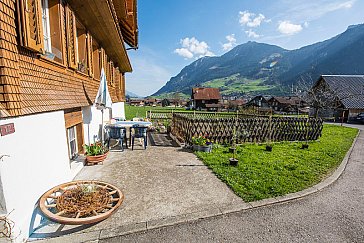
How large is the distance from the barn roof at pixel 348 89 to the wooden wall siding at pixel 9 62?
37155mm

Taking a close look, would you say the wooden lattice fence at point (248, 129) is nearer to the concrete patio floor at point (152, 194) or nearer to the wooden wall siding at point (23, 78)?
the concrete patio floor at point (152, 194)

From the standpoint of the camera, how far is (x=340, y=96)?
2912cm

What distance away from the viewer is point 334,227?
10.1 ft

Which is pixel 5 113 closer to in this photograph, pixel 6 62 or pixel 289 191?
pixel 6 62

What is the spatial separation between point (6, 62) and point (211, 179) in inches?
185

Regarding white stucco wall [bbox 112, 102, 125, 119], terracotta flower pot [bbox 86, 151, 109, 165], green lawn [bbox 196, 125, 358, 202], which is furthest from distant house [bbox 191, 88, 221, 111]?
terracotta flower pot [bbox 86, 151, 109, 165]

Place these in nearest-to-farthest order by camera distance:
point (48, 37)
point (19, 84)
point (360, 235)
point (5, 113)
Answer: point (5, 113)
point (19, 84)
point (360, 235)
point (48, 37)

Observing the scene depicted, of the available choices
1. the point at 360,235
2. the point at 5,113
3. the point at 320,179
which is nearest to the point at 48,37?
the point at 5,113

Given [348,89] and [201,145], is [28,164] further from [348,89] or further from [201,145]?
[348,89]

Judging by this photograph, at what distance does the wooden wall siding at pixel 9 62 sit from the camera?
2.39 m

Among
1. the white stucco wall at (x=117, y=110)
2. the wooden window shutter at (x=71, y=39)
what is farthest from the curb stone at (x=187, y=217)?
the white stucco wall at (x=117, y=110)

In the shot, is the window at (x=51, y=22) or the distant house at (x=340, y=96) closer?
the window at (x=51, y=22)

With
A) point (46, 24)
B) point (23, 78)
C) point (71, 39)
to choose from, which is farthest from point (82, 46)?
point (23, 78)

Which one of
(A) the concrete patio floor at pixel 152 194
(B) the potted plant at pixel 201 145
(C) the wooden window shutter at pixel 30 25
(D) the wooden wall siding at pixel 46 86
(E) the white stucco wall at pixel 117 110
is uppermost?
(C) the wooden window shutter at pixel 30 25
